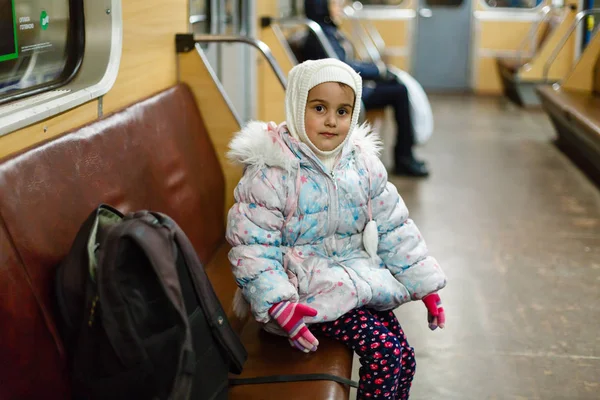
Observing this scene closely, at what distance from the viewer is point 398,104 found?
21.2 feet

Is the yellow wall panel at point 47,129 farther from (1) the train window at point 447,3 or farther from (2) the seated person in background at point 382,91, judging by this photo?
(1) the train window at point 447,3

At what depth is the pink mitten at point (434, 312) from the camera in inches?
90.2

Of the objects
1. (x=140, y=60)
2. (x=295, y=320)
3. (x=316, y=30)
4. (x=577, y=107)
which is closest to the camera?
(x=295, y=320)

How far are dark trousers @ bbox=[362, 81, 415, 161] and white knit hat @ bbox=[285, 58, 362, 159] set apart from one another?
4.11m

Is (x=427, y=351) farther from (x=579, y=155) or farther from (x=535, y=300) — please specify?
(x=579, y=155)

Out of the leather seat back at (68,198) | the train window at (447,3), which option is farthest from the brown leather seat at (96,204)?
the train window at (447,3)

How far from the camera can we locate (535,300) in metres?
3.65

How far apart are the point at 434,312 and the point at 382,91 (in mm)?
4334

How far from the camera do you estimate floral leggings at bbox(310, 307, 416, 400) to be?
6.88 feet

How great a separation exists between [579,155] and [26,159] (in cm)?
613

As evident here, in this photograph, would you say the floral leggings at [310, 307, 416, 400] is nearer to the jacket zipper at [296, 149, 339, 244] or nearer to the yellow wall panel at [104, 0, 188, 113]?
the jacket zipper at [296, 149, 339, 244]

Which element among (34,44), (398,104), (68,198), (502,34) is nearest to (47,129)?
(68,198)

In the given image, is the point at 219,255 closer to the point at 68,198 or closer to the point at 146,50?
the point at 146,50

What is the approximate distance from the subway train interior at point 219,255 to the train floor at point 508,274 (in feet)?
0.05
